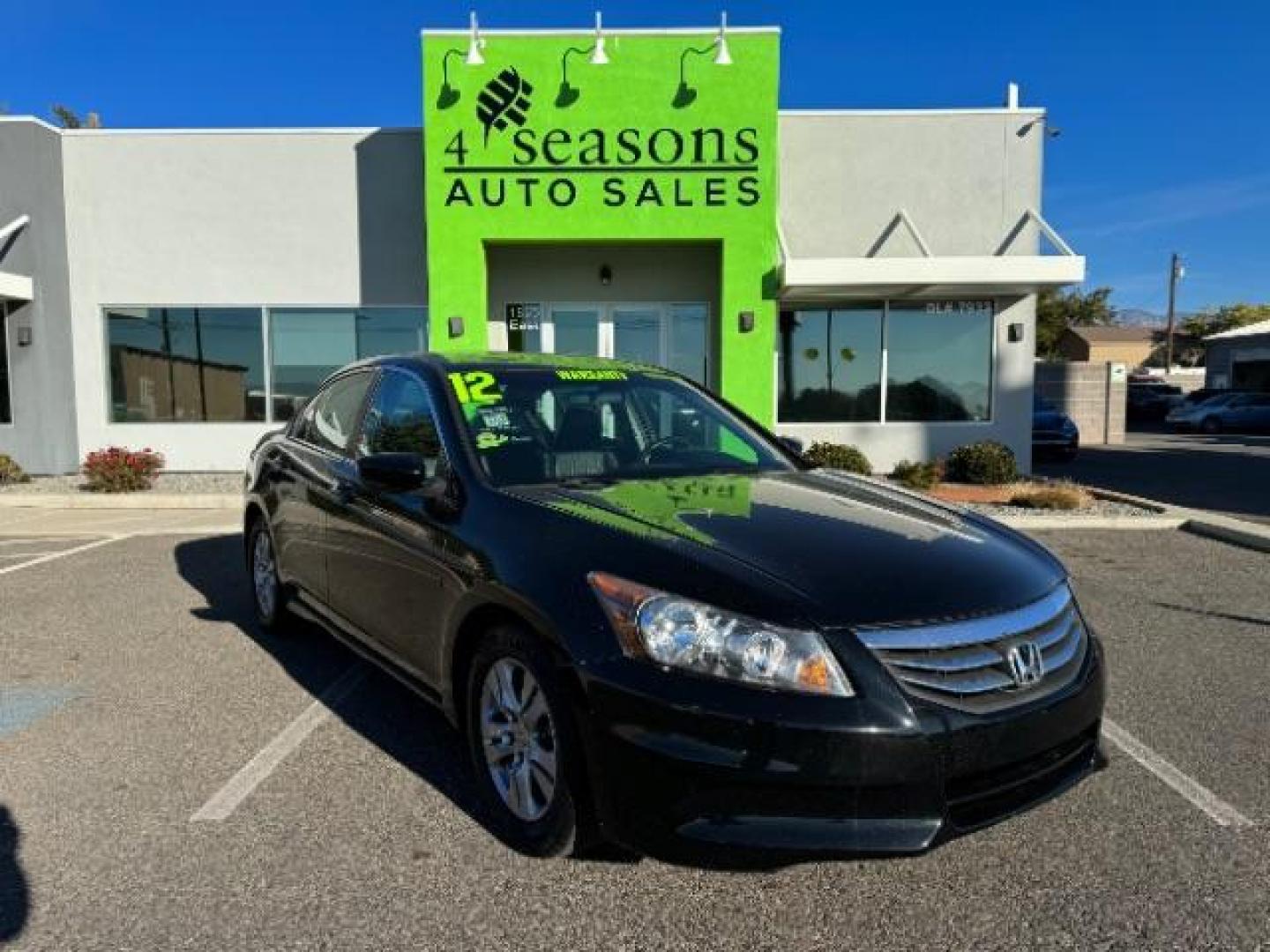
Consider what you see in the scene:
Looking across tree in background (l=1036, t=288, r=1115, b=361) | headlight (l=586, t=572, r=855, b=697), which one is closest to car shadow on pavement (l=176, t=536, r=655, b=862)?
headlight (l=586, t=572, r=855, b=697)

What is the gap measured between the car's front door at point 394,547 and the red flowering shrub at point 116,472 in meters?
8.76

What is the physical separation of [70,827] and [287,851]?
2.74ft

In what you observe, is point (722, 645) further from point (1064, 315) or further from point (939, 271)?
point (1064, 315)

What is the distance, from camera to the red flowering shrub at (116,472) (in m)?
11.6

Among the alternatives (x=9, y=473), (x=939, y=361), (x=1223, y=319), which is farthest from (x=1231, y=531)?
(x=1223, y=319)

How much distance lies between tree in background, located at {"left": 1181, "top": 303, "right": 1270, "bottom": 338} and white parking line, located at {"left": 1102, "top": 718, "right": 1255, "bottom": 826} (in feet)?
264

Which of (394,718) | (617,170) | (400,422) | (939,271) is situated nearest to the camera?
(400,422)

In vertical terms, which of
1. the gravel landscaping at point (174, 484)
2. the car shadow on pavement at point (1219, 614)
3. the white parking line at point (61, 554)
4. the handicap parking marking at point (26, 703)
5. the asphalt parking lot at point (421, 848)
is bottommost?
the asphalt parking lot at point (421, 848)

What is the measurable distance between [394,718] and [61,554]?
5.72 meters

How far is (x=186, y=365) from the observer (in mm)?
14055

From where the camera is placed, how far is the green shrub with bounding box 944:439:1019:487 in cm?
1198

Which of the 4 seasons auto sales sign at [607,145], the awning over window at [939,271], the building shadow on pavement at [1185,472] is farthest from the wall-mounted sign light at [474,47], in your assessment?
the building shadow on pavement at [1185,472]

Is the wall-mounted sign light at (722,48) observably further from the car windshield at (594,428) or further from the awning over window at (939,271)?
the car windshield at (594,428)

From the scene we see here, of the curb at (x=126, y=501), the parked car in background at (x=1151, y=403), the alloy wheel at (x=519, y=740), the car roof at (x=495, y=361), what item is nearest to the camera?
the alloy wheel at (x=519, y=740)
